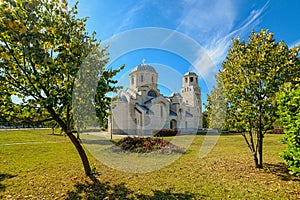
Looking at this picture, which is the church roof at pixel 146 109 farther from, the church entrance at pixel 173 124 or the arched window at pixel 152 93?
the church entrance at pixel 173 124

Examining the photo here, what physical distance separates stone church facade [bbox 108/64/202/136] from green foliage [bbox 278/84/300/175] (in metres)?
25.7

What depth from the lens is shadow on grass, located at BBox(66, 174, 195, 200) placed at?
4898mm

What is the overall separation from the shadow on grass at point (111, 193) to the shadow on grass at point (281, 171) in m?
3.91

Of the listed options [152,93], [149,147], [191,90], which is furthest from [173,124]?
[149,147]

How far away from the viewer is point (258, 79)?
675 cm

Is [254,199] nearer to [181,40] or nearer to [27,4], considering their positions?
[27,4]

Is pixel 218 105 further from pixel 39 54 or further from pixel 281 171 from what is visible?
pixel 39 54

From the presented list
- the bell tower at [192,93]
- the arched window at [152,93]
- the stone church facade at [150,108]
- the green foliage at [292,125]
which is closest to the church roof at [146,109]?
the stone church facade at [150,108]

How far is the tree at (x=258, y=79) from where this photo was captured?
21.7 feet

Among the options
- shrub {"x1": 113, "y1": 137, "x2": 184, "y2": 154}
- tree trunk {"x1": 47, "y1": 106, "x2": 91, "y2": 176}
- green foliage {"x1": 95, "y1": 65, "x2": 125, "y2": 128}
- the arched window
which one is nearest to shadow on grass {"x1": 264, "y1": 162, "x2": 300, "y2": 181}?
shrub {"x1": 113, "y1": 137, "x2": 184, "y2": 154}

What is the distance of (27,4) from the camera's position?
14.4 feet

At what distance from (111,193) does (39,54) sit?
170 inches

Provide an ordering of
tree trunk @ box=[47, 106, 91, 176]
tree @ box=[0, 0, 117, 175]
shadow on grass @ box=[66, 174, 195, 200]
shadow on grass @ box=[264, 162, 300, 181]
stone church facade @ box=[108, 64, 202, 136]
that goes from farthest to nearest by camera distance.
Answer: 1. stone church facade @ box=[108, 64, 202, 136]
2. shadow on grass @ box=[264, 162, 300, 181]
3. tree trunk @ box=[47, 106, 91, 176]
4. shadow on grass @ box=[66, 174, 195, 200]
5. tree @ box=[0, 0, 117, 175]

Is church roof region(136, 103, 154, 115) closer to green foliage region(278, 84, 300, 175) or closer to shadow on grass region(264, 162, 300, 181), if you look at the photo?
shadow on grass region(264, 162, 300, 181)
